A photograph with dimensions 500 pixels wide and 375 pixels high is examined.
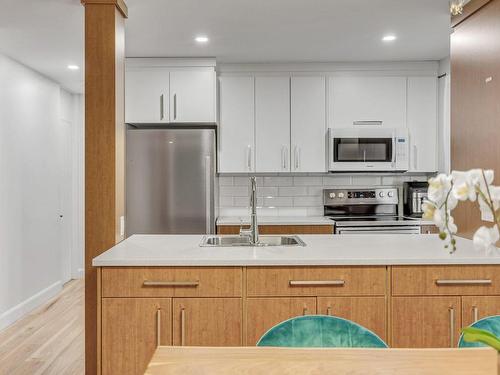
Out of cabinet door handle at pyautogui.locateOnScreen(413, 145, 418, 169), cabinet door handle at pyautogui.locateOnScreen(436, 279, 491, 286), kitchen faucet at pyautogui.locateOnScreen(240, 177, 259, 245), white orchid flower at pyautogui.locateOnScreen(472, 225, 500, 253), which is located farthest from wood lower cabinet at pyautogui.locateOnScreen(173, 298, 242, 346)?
cabinet door handle at pyautogui.locateOnScreen(413, 145, 418, 169)

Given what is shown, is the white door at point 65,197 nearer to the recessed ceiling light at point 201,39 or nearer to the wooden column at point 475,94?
the recessed ceiling light at point 201,39

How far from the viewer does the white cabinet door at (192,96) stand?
4.04m

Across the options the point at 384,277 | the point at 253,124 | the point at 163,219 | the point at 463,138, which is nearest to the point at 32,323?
the point at 163,219

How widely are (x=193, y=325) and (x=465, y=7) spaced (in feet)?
7.97

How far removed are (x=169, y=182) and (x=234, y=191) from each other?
34.8 inches

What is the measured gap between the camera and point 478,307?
6.62ft

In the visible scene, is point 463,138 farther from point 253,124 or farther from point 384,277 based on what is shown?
point 253,124

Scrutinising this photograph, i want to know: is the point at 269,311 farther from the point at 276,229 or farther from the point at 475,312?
the point at 276,229

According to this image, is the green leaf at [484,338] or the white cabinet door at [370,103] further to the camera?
the white cabinet door at [370,103]

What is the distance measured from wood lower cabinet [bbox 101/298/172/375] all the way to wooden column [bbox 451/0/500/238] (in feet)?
6.10

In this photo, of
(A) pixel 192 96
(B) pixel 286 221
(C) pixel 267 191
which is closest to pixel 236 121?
(A) pixel 192 96

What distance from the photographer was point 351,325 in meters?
1.26

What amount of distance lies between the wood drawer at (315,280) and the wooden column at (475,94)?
3.13ft

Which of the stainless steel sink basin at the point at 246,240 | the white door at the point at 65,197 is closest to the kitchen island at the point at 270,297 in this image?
the stainless steel sink basin at the point at 246,240
